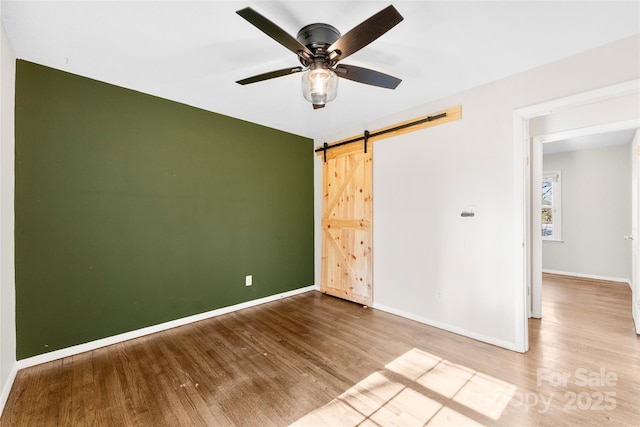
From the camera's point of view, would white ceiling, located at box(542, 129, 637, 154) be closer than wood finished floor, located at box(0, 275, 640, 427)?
No

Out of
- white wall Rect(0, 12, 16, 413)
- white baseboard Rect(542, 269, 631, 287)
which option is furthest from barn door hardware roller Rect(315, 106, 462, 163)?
white baseboard Rect(542, 269, 631, 287)

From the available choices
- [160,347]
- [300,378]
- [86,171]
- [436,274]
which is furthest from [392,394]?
[86,171]

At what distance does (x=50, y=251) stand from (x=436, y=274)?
3.84m

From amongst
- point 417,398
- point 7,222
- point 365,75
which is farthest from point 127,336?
point 365,75

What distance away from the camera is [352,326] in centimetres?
317

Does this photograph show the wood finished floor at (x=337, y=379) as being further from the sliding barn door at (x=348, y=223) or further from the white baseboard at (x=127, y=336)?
the sliding barn door at (x=348, y=223)

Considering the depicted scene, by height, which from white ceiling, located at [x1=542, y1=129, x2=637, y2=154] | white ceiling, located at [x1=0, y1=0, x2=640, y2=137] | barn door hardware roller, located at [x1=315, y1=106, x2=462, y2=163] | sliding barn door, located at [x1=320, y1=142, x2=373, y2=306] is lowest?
sliding barn door, located at [x1=320, y1=142, x2=373, y2=306]

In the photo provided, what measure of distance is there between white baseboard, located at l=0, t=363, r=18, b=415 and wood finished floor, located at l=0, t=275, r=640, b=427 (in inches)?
1.8

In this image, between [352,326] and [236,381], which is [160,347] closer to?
[236,381]

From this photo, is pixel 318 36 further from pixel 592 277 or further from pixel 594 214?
pixel 592 277

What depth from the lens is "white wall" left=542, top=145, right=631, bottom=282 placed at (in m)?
5.08

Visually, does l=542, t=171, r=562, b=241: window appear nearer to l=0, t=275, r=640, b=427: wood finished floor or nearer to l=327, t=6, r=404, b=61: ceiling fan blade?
l=0, t=275, r=640, b=427: wood finished floor

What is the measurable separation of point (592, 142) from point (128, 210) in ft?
24.2

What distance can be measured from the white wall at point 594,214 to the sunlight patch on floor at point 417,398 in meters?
5.08
